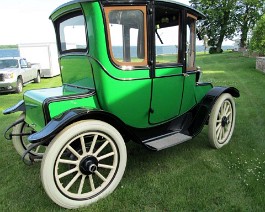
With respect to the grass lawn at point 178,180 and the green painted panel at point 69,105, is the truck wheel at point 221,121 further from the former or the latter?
the green painted panel at point 69,105

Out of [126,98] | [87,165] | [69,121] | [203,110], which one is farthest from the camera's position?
[203,110]

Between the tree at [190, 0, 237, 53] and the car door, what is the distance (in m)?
38.8

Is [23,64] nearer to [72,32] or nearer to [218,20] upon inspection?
[72,32]

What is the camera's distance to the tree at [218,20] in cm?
4031

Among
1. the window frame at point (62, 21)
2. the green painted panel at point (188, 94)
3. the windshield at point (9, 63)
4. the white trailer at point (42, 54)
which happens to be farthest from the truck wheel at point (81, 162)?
the white trailer at point (42, 54)

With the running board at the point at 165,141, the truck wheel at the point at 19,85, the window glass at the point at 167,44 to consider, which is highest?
the window glass at the point at 167,44

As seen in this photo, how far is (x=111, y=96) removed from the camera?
3.14 m

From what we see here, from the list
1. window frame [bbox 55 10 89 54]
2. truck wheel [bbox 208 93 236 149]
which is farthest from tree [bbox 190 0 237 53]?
window frame [bbox 55 10 89 54]

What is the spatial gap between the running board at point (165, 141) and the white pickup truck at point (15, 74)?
884cm

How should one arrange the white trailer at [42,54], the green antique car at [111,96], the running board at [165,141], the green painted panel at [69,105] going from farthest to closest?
the white trailer at [42,54] → the running board at [165,141] → the green painted panel at [69,105] → the green antique car at [111,96]

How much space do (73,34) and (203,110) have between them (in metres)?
2.25

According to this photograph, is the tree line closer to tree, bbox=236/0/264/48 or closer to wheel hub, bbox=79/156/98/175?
tree, bbox=236/0/264/48

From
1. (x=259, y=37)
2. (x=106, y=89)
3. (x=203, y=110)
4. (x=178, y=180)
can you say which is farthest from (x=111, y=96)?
(x=259, y=37)

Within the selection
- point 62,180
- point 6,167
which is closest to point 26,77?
point 6,167
